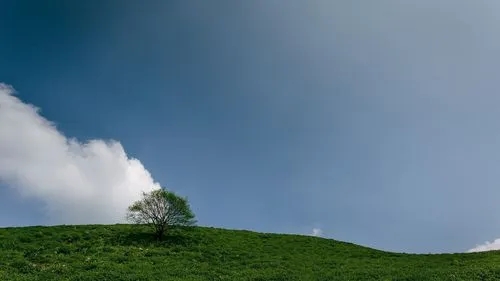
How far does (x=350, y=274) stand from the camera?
37.8m

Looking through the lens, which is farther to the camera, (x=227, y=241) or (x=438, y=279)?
(x=227, y=241)

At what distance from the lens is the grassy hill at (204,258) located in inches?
1436

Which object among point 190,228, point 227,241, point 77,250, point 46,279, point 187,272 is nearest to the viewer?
point 46,279

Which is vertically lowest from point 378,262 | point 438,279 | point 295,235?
point 438,279

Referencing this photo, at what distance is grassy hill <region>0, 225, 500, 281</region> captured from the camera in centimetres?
3647

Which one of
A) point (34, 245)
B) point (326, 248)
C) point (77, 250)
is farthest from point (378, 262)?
point (34, 245)

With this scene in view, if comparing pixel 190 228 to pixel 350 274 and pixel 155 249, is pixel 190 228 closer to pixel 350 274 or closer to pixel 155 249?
pixel 155 249

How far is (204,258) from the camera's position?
43.6 m

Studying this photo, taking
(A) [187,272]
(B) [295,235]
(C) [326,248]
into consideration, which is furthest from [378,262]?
(A) [187,272]

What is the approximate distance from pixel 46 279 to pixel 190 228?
22444 mm

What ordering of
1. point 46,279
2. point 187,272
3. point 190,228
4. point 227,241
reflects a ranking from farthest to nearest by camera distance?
point 190,228 → point 227,241 → point 187,272 → point 46,279

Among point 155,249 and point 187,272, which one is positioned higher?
point 155,249

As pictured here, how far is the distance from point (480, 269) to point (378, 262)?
351 inches

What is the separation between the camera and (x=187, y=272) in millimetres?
37312
